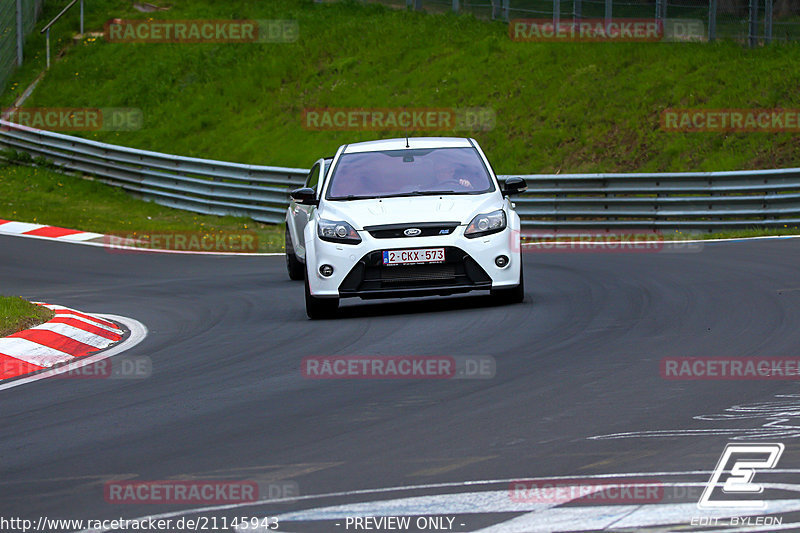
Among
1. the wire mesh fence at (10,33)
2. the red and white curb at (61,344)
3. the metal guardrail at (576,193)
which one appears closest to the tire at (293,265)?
the red and white curb at (61,344)

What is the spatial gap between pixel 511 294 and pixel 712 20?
1761 cm

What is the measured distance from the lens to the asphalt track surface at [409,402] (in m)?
5.33

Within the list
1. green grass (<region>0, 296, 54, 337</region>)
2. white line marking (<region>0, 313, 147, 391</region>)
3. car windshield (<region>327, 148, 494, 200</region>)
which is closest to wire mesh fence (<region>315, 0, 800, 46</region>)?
car windshield (<region>327, 148, 494, 200</region>)

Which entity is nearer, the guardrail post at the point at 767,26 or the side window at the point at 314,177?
the side window at the point at 314,177

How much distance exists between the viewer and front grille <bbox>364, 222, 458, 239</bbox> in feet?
35.8

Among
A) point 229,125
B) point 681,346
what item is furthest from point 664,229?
point 229,125

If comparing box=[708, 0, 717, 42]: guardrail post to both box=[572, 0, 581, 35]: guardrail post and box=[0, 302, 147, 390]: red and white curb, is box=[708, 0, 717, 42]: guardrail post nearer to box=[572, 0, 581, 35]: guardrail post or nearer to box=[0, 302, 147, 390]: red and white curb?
box=[572, 0, 581, 35]: guardrail post

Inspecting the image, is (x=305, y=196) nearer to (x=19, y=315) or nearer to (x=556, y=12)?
(x=19, y=315)

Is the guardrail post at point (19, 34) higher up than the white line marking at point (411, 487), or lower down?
higher up

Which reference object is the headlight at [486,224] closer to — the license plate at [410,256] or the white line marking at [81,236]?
the license plate at [410,256]

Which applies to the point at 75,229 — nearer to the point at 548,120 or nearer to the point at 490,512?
the point at 548,120

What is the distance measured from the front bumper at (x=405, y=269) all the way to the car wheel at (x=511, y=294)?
14.7 inches

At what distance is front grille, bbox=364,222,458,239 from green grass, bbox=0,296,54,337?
2913 mm

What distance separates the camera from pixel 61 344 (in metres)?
9.70
